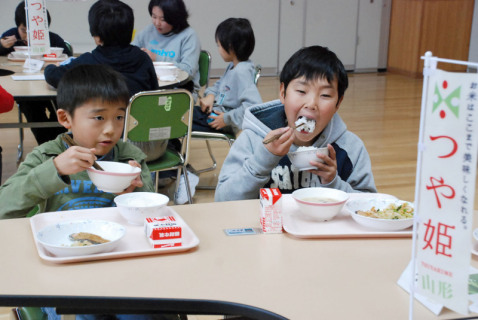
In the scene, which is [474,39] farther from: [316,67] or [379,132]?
[316,67]

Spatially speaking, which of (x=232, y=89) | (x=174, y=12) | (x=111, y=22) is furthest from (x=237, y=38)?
(x=111, y=22)

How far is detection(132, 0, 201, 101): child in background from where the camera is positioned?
13.6ft

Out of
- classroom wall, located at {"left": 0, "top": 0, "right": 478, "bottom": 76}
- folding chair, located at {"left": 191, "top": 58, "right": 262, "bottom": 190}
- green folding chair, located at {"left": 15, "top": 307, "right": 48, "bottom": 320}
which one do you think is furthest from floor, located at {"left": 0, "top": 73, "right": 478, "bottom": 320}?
green folding chair, located at {"left": 15, "top": 307, "right": 48, "bottom": 320}

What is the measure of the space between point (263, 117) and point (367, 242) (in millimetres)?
744

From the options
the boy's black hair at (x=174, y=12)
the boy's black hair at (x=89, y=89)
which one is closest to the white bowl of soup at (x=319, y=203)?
the boy's black hair at (x=89, y=89)

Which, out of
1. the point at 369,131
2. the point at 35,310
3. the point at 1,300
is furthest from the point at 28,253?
the point at 369,131

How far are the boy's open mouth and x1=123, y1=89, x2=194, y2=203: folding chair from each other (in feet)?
3.57

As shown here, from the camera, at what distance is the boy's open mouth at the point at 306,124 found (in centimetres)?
175

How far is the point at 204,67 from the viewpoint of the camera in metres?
4.44

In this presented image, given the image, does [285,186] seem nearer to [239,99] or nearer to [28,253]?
[28,253]

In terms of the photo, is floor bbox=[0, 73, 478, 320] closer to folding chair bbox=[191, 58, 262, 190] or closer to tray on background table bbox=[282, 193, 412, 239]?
folding chair bbox=[191, 58, 262, 190]

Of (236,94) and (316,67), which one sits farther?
(236,94)

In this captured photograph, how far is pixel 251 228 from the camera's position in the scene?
138 centimetres

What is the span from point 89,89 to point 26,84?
1.68 metres
